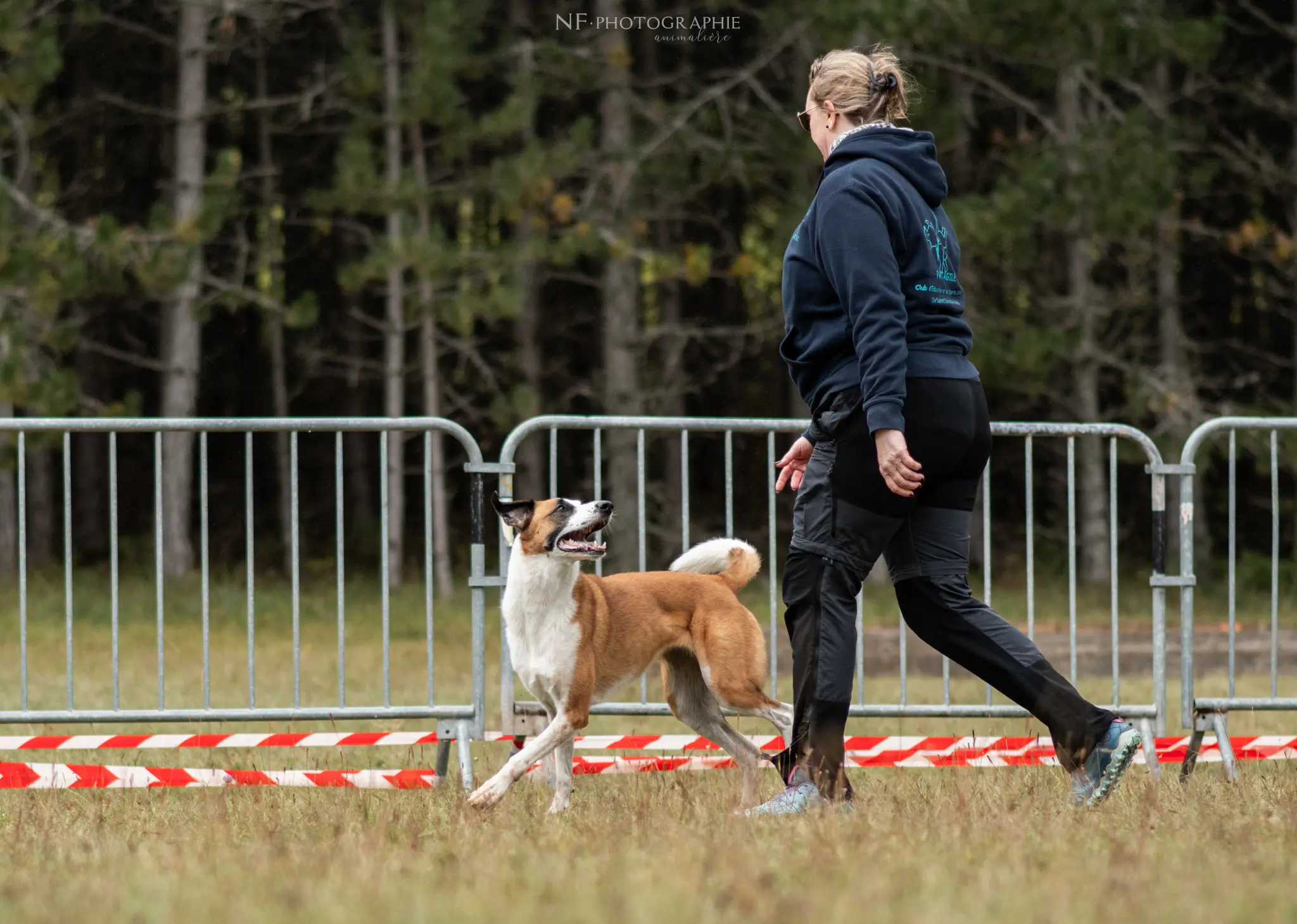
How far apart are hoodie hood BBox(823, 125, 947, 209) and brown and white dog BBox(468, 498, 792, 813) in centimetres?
160

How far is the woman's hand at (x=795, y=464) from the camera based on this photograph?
5199 mm

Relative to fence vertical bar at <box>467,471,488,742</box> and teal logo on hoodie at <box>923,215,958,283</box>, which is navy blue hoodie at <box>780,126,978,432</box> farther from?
fence vertical bar at <box>467,471,488,742</box>

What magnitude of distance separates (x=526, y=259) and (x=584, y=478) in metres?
8.77

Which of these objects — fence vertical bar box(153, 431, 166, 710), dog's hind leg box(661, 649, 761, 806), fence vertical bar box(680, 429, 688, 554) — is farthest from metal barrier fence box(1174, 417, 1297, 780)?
fence vertical bar box(153, 431, 166, 710)

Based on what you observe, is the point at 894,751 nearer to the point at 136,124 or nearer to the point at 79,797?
the point at 79,797

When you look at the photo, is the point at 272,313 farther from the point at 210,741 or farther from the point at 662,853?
the point at 662,853

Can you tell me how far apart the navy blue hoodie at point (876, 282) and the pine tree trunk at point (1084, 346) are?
40.4 feet

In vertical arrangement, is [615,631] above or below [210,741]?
above

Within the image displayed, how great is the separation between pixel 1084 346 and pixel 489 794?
43.9 ft

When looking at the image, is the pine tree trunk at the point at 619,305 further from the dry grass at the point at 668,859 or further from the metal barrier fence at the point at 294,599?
the dry grass at the point at 668,859

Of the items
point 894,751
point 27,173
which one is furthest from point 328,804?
point 27,173

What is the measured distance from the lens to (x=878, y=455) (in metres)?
4.59

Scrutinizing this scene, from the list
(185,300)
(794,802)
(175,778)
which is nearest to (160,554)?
(175,778)

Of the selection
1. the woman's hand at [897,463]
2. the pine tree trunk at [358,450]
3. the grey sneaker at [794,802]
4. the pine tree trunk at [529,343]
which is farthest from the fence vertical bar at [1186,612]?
the pine tree trunk at [358,450]
